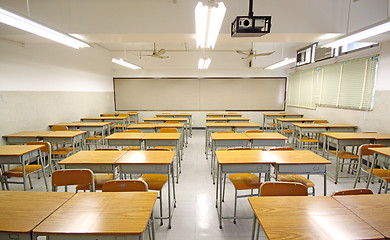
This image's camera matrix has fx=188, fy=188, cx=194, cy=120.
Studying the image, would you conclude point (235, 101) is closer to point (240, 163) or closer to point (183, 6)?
point (183, 6)

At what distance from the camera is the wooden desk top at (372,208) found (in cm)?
119

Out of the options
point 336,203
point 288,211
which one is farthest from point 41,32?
point 336,203

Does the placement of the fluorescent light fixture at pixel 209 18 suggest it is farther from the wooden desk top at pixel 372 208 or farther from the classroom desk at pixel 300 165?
the wooden desk top at pixel 372 208

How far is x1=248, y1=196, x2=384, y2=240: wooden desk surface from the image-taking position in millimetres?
1106

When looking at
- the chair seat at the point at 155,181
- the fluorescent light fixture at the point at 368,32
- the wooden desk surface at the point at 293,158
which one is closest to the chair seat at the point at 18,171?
the chair seat at the point at 155,181

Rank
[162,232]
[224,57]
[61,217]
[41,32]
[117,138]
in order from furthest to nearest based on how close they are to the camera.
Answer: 1. [224,57]
2. [117,138]
3. [41,32]
4. [162,232]
5. [61,217]

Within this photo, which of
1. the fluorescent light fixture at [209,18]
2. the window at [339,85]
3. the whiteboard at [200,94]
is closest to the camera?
the fluorescent light fixture at [209,18]

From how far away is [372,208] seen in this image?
1365 mm

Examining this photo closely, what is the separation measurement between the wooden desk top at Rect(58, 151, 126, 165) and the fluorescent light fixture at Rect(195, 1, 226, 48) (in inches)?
76.9

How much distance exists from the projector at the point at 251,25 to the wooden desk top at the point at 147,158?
1.80m

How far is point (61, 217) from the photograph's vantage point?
126 centimetres

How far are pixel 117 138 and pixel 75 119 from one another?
3407 millimetres

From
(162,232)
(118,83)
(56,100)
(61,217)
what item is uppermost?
(118,83)

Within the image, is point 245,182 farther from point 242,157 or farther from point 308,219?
point 308,219
